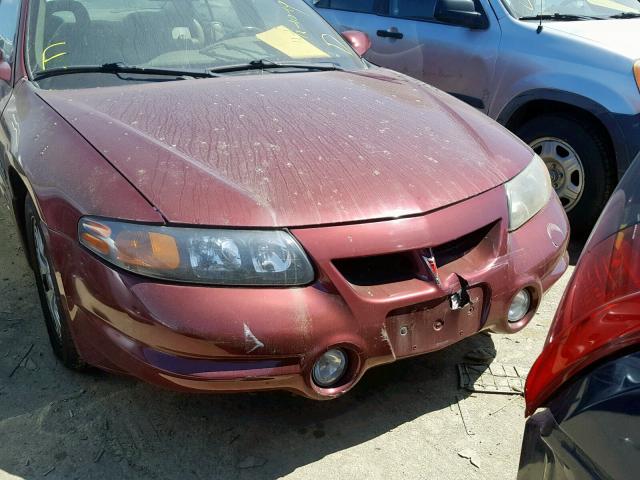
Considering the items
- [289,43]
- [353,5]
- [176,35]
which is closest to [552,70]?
[289,43]

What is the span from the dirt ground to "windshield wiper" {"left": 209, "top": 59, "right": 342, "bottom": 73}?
4.81 feet

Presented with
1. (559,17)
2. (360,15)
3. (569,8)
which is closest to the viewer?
(559,17)

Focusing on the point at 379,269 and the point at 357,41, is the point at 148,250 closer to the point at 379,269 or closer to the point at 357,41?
the point at 379,269

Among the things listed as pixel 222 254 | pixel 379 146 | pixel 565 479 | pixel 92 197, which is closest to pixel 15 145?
pixel 92 197

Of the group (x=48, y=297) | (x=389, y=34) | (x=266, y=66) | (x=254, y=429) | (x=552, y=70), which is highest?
(x=266, y=66)

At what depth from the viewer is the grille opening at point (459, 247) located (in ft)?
A: 7.45

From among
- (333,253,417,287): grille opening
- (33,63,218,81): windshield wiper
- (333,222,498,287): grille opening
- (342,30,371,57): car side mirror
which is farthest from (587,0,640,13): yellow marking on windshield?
(333,253,417,287): grille opening

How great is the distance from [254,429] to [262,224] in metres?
0.84

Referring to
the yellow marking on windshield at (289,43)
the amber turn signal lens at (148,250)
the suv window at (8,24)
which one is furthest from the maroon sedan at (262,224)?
the yellow marking on windshield at (289,43)

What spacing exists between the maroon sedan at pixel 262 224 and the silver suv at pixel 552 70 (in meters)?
1.36

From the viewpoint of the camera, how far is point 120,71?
10.0 ft

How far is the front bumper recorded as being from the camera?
201 centimetres

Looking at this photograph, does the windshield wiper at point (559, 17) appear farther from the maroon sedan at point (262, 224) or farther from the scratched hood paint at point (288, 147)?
the maroon sedan at point (262, 224)

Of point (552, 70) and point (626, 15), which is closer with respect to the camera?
point (552, 70)
